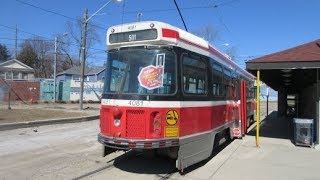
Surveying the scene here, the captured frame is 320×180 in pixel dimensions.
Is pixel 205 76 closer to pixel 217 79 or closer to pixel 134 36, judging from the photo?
pixel 217 79

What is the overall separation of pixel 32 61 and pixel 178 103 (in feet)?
290

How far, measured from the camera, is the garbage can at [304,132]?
47.2 ft

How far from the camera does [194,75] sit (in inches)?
409

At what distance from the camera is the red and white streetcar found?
9.34 metres

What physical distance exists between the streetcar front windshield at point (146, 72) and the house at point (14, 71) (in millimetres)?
60297

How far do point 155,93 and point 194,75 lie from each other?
142 cm

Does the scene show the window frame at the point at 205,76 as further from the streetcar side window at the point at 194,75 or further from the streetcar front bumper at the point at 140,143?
the streetcar front bumper at the point at 140,143

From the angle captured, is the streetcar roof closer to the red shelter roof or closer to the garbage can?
the red shelter roof

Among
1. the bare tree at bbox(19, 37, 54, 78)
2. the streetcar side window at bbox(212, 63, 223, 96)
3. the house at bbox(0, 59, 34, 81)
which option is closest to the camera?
the streetcar side window at bbox(212, 63, 223, 96)

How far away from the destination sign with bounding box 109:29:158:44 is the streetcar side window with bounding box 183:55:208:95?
917 millimetres

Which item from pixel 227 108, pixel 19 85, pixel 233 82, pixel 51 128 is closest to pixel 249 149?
pixel 227 108

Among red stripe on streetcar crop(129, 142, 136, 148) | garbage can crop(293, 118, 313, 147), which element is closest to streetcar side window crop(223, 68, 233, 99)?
garbage can crop(293, 118, 313, 147)

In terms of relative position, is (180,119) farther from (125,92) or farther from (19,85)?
(19,85)

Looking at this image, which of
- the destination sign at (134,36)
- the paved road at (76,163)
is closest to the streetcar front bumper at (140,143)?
the paved road at (76,163)
